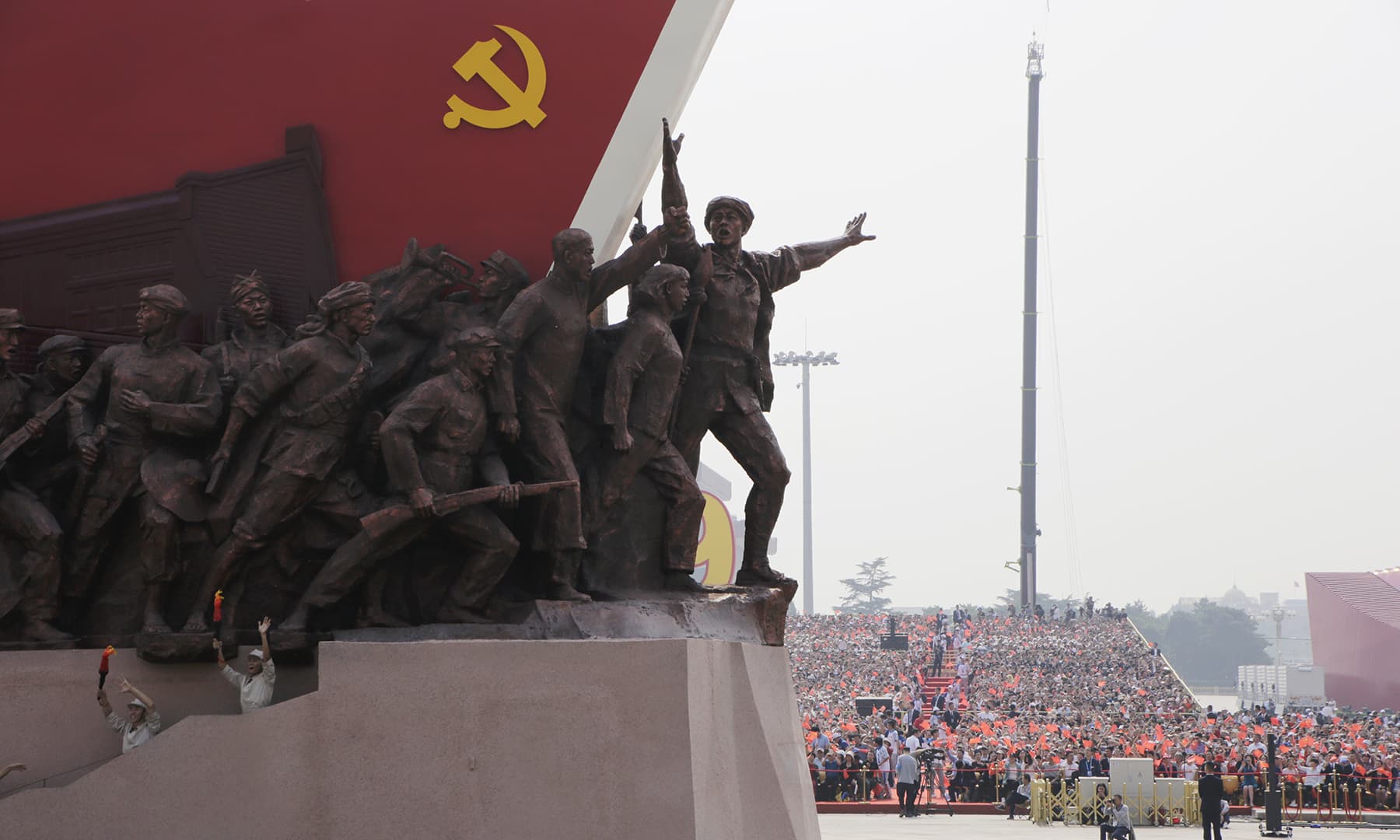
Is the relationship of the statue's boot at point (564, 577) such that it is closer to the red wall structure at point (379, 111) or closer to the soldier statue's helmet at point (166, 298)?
the red wall structure at point (379, 111)

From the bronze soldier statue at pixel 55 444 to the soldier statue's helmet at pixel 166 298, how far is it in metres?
0.60

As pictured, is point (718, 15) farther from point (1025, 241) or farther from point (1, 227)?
point (1025, 241)

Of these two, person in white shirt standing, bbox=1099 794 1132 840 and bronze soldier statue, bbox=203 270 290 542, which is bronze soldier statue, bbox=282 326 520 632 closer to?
bronze soldier statue, bbox=203 270 290 542

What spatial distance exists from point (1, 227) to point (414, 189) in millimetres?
2549

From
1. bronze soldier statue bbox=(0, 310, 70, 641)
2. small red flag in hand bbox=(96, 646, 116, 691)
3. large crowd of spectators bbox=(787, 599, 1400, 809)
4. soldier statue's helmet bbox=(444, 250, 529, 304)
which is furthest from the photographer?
large crowd of spectators bbox=(787, 599, 1400, 809)

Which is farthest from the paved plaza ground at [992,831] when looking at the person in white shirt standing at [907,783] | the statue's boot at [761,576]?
the statue's boot at [761,576]

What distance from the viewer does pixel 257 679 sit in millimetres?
7379

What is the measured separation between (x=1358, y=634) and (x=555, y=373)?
119 feet

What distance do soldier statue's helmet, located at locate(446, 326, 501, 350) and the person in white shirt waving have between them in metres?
2.25

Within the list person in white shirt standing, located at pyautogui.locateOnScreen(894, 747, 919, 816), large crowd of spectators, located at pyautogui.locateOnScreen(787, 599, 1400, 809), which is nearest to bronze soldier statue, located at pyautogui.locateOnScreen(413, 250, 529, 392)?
large crowd of spectators, located at pyautogui.locateOnScreen(787, 599, 1400, 809)

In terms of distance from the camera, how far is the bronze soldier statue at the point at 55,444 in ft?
26.8

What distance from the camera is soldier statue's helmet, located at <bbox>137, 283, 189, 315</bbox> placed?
816 cm

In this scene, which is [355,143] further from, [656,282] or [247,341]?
[656,282]

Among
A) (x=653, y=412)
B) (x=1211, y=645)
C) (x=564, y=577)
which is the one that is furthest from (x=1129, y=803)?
(x=1211, y=645)
